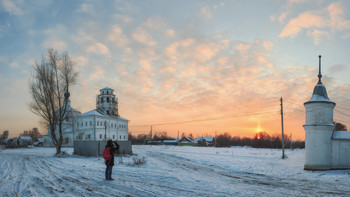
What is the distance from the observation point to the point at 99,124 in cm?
6912

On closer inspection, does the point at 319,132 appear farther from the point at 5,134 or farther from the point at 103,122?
the point at 5,134

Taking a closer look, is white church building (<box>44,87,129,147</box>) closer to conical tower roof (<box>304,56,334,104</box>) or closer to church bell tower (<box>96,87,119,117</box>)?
church bell tower (<box>96,87,119,117</box>)

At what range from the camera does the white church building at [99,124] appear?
67000mm

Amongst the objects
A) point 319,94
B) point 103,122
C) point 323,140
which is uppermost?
point 319,94

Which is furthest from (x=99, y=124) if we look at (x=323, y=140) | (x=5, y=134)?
(x=5, y=134)

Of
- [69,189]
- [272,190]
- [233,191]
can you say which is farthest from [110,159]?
[272,190]

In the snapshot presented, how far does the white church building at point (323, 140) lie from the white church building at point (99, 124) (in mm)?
52481

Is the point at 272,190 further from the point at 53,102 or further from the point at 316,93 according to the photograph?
the point at 53,102

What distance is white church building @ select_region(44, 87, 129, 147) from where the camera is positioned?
220 ft

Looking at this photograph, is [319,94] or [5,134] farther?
[5,134]

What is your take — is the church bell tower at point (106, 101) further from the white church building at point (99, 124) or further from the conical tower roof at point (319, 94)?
the conical tower roof at point (319, 94)

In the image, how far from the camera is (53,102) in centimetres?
3098

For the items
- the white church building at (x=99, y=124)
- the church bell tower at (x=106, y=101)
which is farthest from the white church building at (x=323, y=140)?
the church bell tower at (x=106, y=101)

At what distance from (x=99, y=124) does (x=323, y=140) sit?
6043 centimetres
